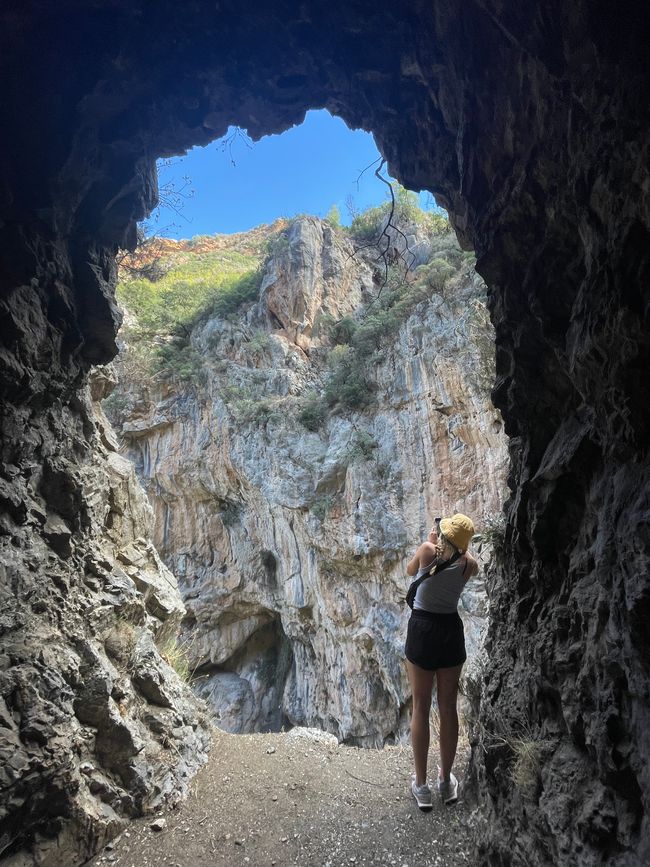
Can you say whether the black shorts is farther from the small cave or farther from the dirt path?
the small cave

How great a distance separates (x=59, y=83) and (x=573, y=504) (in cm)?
456

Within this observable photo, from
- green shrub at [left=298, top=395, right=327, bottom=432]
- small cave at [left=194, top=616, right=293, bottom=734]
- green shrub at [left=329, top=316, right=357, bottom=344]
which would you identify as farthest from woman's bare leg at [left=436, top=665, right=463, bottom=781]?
green shrub at [left=329, top=316, right=357, bottom=344]

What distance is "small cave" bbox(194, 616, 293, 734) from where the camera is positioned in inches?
498

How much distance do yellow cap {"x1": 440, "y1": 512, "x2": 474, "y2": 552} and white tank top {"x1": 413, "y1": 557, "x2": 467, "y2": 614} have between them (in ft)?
0.43

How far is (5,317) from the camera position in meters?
3.01

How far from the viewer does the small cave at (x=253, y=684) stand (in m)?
12.6

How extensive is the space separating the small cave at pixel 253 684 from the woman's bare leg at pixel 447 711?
34.7 feet

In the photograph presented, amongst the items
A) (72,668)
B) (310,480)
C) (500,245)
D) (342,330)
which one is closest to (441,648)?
(72,668)

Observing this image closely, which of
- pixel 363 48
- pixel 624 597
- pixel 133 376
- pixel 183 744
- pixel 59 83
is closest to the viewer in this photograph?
pixel 624 597

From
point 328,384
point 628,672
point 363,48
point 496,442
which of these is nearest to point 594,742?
point 628,672

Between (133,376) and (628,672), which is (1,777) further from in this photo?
(133,376)

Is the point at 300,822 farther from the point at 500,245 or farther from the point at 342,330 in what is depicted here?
the point at 342,330

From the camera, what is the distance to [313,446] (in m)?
12.2

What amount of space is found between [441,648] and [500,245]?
110 inches
